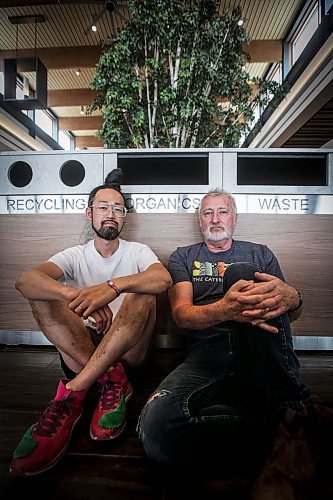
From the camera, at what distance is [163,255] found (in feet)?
7.75

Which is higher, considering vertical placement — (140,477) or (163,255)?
(163,255)

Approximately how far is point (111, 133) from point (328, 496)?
3.15 m

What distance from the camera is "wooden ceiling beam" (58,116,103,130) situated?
34.9ft

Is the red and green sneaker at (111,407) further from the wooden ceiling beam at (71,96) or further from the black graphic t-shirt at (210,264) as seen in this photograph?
the wooden ceiling beam at (71,96)

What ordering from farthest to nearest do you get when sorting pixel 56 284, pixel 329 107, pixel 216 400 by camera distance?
1. pixel 329 107
2. pixel 56 284
3. pixel 216 400

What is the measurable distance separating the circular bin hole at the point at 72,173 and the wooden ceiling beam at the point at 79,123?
8.74m

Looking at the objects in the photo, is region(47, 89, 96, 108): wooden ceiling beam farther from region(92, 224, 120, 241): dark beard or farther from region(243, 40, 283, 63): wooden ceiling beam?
region(92, 224, 120, 241): dark beard

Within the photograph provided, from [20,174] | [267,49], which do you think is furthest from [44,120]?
[20,174]

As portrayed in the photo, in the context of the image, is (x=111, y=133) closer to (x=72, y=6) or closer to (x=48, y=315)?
(x=48, y=315)

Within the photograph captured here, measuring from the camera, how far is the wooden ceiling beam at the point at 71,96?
834cm

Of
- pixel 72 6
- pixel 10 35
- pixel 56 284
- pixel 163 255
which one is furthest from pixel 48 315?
pixel 10 35

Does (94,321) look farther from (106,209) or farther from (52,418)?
(106,209)

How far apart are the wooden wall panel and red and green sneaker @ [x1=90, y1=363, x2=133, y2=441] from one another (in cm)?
93

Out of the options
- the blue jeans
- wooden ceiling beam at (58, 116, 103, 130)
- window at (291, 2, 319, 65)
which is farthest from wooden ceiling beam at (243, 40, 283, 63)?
the blue jeans
